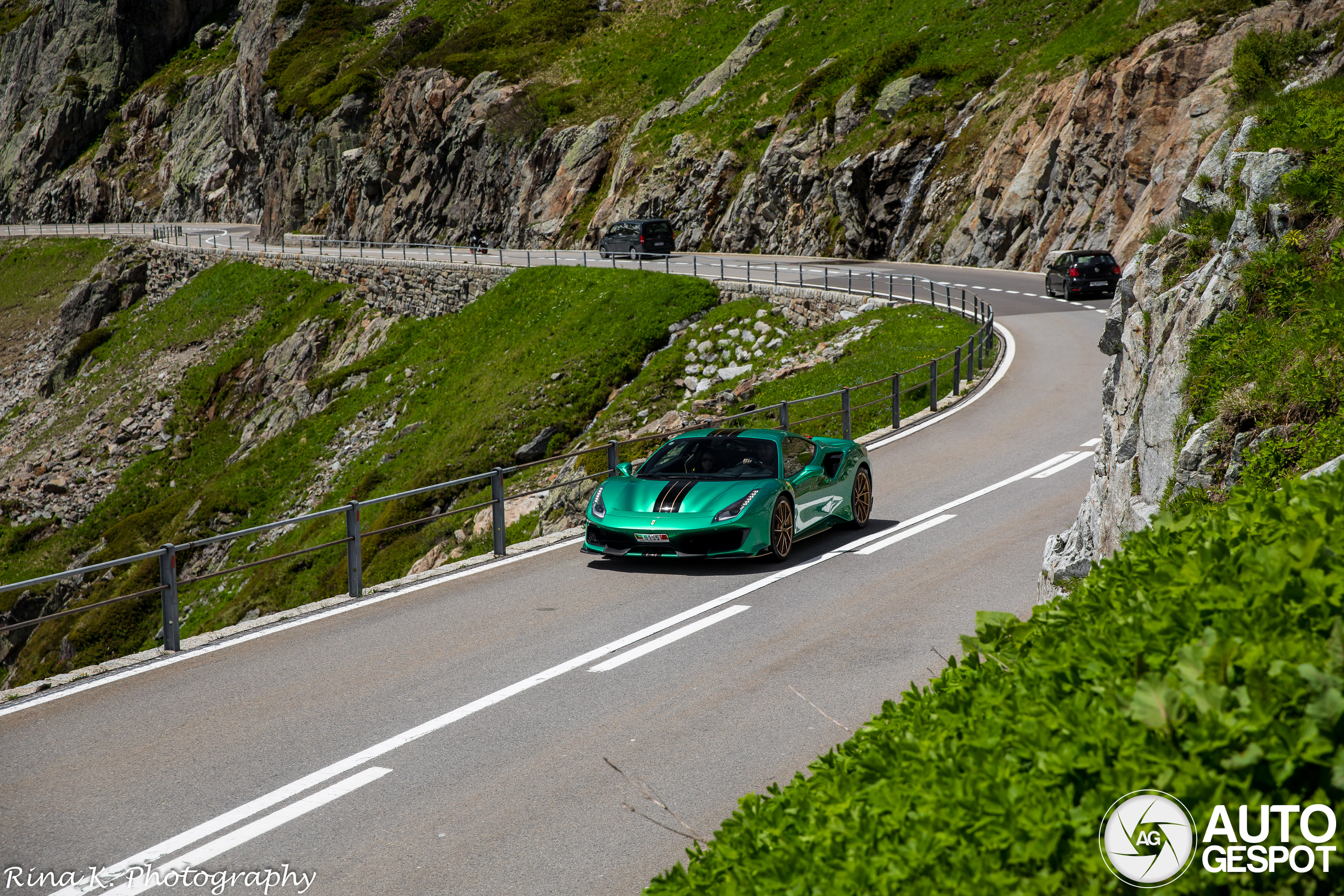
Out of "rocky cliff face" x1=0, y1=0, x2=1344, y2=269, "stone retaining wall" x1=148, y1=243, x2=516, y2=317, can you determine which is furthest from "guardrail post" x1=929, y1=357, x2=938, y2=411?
"stone retaining wall" x1=148, y1=243, x2=516, y2=317

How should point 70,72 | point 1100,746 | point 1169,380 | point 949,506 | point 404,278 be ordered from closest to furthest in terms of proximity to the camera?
point 1100,746
point 1169,380
point 949,506
point 404,278
point 70,72

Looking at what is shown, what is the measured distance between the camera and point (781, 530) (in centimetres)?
1209

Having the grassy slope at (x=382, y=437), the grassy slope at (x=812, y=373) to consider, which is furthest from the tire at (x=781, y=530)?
the grassy slope at (x=382, y=437)

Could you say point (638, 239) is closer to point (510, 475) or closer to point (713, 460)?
point (510, 475)

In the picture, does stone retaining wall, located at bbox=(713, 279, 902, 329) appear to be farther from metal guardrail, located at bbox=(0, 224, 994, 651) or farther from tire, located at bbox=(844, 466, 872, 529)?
tire, located at bbox=(844, 466, 872, 529)

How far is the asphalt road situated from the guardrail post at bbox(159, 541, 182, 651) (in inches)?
18.1

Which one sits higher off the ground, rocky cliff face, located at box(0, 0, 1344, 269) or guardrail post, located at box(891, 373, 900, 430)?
rocky cliff face, located at box(0, 0, 1344, 269)

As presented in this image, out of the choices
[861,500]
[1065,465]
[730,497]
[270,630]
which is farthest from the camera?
[1065,465]

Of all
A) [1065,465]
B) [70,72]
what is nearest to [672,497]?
[1065,465]

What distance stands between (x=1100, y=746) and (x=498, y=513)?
1052cm

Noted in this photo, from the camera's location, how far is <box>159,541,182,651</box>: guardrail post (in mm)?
9719

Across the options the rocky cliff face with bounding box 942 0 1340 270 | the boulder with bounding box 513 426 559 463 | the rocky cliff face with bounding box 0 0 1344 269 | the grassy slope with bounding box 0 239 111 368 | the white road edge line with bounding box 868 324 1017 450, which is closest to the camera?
the white road edge line with bounding box 868 324 1017 450

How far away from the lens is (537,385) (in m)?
34.1

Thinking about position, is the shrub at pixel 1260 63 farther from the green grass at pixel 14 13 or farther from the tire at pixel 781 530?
the green grass at pixel 14 13
